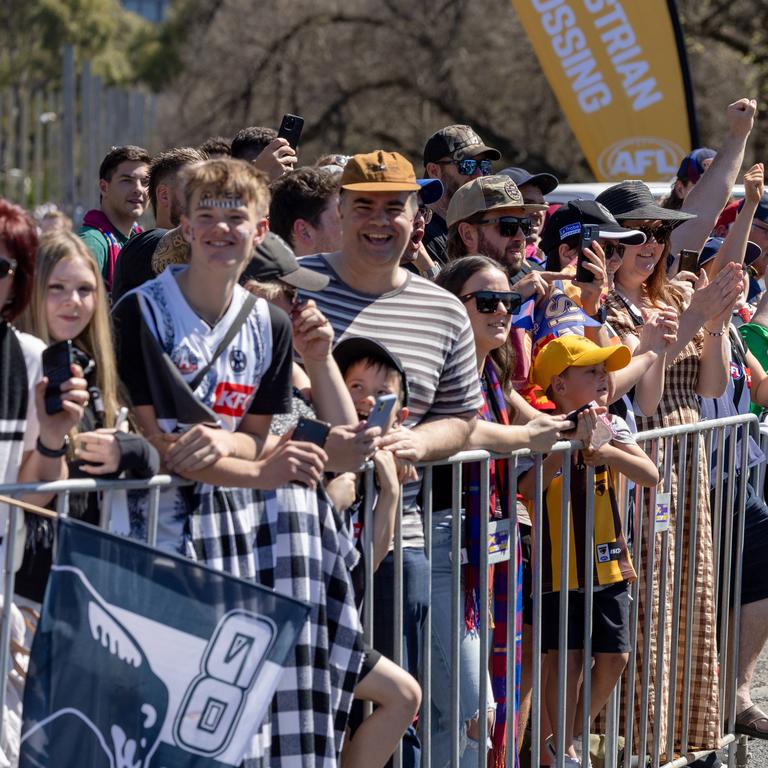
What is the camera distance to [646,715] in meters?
5.30

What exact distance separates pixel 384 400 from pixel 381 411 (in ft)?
0.13

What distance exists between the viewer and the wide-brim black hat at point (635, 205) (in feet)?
19.3

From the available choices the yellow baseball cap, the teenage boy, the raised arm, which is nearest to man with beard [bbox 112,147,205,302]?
the teenage boy

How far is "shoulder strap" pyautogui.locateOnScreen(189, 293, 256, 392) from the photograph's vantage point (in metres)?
3.61

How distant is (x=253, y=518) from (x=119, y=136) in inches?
985

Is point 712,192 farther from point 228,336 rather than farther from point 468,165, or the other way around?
point 228,336

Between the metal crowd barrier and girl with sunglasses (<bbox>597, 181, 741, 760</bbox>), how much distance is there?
44mm

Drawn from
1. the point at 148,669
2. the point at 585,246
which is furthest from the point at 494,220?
the point at 148,669

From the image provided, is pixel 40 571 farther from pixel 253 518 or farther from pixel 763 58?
pixel 763 58

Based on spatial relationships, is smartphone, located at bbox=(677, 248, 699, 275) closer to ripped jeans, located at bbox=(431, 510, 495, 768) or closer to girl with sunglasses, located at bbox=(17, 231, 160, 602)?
ripped jeans, located at bbox=(431, 510, 495, 768)

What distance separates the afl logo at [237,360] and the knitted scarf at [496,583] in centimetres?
109

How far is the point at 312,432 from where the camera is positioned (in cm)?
367

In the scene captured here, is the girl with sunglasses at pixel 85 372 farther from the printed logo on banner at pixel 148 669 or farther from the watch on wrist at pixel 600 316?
the watch on wrist at pixel 600 316

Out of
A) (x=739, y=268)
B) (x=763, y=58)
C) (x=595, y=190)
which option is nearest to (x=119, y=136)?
(x=763, y=58)
